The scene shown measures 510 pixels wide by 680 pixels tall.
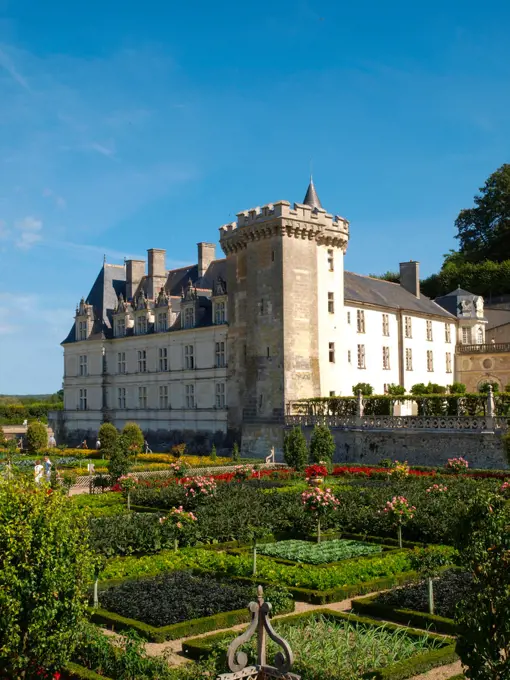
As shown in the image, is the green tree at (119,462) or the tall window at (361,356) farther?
the tall window at (361,356)

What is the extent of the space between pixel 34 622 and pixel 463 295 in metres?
51.1

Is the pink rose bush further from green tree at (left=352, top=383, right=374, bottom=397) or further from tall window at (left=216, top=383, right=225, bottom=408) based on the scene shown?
tall window at (left=216, top=383, right=225, bottom=408)

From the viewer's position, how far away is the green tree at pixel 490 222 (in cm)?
7738

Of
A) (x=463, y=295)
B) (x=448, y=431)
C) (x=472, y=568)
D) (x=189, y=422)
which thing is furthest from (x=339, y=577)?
(x=463, y=295)

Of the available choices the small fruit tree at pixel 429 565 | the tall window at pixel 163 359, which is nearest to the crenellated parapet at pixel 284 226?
the tall window at pixel 163 359

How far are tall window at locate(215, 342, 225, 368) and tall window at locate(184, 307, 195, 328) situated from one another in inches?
113

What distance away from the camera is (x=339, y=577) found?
15320mm

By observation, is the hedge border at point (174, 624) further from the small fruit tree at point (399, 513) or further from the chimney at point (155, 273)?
the chimney at point (155, 273)

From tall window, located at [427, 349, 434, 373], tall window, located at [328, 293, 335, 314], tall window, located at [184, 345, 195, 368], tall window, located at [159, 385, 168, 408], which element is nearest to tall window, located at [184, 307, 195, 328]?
tall window, located at [184, 345, 195, 368]

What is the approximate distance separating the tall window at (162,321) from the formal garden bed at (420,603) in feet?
123

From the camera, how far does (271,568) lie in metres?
16.3

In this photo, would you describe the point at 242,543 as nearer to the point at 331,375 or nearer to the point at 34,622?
the point at 34,622

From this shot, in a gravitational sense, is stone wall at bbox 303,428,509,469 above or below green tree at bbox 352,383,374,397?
below

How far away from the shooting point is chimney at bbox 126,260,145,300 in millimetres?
56812
